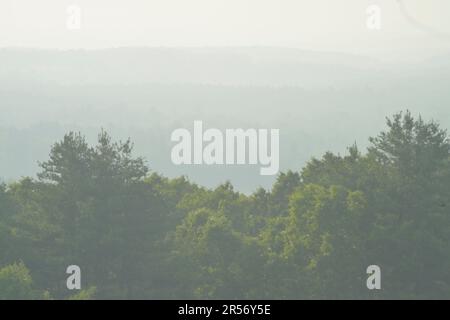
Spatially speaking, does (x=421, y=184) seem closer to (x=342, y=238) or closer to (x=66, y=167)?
(x=342, y=238)

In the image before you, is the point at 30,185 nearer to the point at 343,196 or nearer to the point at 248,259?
the point at 248,259

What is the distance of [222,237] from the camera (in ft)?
164

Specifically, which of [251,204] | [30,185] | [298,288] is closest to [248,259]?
[298,288]

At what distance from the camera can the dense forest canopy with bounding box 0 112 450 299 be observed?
148 feet

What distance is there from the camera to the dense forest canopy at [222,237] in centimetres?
4509

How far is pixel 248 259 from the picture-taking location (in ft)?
158

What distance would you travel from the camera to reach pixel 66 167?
160 feet

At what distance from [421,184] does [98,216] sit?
56.9ft
